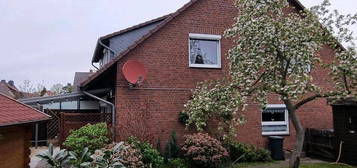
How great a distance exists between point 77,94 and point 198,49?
5.78 meters

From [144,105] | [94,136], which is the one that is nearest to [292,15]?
[144,105]

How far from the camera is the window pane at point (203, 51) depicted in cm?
1546

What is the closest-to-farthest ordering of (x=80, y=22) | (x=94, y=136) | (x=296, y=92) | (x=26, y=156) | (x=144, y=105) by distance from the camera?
(x=296, y=92)
(x=26, y=156)
(x=94, y=136)
(x=144, y=105)
(x=80, y=22)

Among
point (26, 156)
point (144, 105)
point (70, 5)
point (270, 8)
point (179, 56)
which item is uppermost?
point (70, 5)

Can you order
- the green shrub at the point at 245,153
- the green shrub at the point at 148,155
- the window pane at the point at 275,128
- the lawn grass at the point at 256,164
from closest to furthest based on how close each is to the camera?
the green shrub at the point at 148,155
the lawn grass at the point at 256,164
the green shrub at the point at 245,153
the window pane at the point at 275,128

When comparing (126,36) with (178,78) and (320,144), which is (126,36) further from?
(320,144)

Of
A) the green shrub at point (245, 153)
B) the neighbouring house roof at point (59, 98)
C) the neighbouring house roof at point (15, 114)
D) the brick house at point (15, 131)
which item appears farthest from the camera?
the neighbouring house roof at point (59, 98)

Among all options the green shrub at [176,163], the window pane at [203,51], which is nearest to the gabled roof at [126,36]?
the window pane at [203,51]

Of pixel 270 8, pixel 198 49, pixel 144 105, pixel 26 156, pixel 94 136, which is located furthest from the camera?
pixel 198 49

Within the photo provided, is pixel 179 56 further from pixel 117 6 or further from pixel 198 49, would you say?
pixel 117 6

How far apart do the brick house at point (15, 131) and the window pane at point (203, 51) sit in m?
7.43

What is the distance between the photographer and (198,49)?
1552 cm

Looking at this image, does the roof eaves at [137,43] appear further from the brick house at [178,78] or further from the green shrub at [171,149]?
the green shrub at [171,149]

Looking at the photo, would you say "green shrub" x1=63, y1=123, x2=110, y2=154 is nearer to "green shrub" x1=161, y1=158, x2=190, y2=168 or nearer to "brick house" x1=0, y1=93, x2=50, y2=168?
"brick house" x1=0, y1=93, x2=50, y2=168
